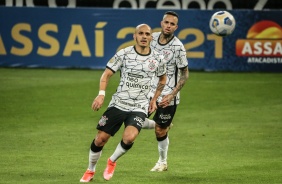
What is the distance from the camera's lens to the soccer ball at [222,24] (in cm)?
1755

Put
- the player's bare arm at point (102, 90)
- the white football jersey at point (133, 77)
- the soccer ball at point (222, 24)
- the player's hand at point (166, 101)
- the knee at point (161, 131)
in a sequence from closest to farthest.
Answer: the player's bare arm at point (102, 90)
the white football jersey at point (133, 77)
the player's hand at point (166, 101)
the knee at point (161, 131)
the soccer ball at point (222, 24)

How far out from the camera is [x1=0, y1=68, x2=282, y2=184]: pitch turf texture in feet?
41.6

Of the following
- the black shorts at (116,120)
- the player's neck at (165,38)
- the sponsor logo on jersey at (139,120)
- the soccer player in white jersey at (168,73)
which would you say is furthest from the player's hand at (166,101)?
the sponsor logo on jersey at (139,120)

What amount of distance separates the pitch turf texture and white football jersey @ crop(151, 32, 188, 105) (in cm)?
134

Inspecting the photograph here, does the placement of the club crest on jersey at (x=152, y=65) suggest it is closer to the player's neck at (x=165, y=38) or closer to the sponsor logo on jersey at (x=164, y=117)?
the player's neck at (x=165, y=38)

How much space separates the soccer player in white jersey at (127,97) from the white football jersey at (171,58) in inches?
42.2

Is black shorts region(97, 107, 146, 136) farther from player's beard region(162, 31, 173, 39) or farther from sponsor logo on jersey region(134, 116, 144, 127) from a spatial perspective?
player's beard region(162, 31, 173, 39)

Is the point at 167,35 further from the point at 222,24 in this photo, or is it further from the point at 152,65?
the point at 222,24

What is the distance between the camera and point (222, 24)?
58.9 feet

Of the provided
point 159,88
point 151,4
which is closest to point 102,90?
point 159,88

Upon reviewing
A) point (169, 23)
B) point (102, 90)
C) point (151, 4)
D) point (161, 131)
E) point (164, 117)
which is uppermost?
point (169, 23)

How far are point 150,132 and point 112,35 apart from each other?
10223mm

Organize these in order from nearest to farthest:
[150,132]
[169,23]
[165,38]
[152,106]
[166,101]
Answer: [152,106], [166,101], [169,23], [165,38], [150,132]

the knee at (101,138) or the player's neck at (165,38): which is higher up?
the player's neck at (165,38)
